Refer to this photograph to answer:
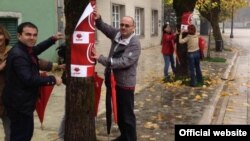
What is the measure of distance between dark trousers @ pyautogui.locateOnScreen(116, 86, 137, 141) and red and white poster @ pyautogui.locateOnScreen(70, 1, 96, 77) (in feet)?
2.26

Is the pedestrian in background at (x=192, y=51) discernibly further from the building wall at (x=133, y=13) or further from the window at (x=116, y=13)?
the window at (x=116, y=13)

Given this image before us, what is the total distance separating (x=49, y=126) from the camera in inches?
278

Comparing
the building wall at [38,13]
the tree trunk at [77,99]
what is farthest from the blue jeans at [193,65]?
the tree trunk at [77,99]

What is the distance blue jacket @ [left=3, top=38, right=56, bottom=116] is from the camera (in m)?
4.39

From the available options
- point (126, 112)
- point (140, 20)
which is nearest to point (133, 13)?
point (140, 20)

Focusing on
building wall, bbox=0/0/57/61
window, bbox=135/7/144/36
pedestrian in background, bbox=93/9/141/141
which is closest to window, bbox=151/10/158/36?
window, bbox=135/7/144/36

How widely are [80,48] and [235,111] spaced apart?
485cm

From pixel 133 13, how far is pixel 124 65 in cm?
1913

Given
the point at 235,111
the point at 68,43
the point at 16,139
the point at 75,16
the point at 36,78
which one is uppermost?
the point at 75,16

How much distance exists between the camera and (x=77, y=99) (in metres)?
5.38

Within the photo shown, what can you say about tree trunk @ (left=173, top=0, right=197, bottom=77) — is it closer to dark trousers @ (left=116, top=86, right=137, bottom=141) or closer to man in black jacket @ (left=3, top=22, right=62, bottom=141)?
dark trousers @ (left=116, top=86, right=137, bottom=141)

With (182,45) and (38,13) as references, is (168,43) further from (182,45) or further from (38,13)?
(38,13)

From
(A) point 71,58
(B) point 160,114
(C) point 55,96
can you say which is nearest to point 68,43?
(A) point 71,58

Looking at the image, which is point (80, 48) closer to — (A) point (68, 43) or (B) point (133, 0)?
(A) point (68, 43)
